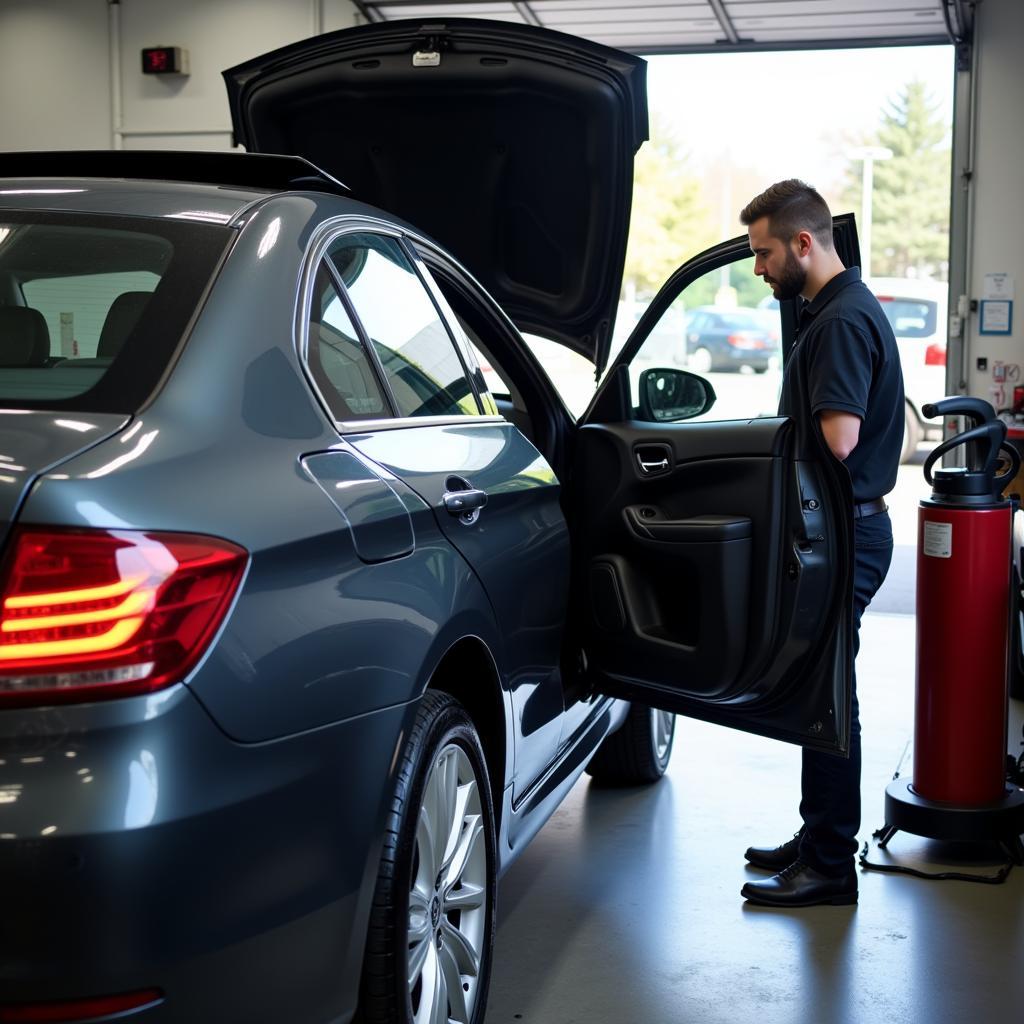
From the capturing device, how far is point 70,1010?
4.65 feet

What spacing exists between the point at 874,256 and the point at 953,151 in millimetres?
34140

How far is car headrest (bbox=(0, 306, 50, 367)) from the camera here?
1920 millimetres

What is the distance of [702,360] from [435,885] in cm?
2028

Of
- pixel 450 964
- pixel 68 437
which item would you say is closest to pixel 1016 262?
pixel 450 964

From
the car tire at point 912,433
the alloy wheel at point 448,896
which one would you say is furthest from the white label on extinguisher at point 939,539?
the car tire at point 912,433

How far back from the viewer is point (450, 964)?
2.23 m

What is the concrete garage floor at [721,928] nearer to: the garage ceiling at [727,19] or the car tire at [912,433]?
the garage ceiling at [727,19]

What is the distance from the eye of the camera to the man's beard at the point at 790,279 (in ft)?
10.7

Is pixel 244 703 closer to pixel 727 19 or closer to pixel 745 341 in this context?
pixel 727 19

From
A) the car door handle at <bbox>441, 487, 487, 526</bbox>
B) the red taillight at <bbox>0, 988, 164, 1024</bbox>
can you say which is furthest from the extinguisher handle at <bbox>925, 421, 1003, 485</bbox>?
the red taillight at <bbox>0, 988, 164, 1024</bbox>

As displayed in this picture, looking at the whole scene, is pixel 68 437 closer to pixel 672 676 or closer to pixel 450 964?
pixel 450 964

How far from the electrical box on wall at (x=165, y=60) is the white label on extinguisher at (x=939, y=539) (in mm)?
8377

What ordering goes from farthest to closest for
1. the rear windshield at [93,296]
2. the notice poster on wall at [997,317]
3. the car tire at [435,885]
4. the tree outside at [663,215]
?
the tree outside at [663,215] < the notice poster on wall at [997,317] < the car tire at [435,885] < the rear windshield at [93,296]

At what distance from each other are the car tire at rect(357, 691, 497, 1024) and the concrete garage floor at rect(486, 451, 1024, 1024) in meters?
0.47
